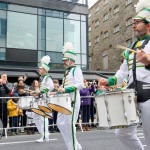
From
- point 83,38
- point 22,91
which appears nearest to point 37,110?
point 22,91

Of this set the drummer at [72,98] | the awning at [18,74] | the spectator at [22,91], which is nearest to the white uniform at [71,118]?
the drummer at [72,98]

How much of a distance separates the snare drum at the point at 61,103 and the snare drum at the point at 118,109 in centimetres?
182

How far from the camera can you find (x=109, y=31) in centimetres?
3800

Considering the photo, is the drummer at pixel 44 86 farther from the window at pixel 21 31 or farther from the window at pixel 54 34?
the window at pixel 54 34

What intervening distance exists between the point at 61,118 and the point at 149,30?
293cm

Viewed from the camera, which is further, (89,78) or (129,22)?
(129,22)

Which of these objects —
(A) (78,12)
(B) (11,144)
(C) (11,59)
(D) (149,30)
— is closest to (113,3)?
(A) (78,12)

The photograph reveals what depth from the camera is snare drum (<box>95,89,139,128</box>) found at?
363 centimetres

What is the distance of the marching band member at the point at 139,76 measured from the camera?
365 cm

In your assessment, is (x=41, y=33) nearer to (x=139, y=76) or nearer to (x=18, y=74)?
(x=18, y=74)

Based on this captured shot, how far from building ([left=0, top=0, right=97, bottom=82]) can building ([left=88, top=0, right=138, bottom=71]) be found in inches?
285

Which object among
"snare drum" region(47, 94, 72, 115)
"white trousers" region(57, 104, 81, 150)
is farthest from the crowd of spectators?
"snare drum" region(47, 94, 72, 115)

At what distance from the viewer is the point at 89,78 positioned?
2331 cm

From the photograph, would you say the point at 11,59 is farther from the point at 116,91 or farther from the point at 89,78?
the point at 116,91
